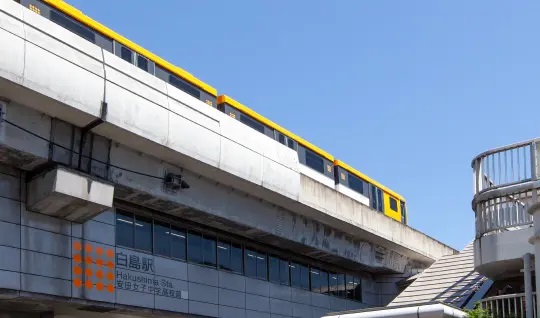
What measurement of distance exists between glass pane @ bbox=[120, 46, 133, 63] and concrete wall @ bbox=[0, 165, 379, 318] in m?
4.32

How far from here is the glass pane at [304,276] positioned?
28.9 meters

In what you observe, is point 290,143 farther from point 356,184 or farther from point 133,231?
point 133,231

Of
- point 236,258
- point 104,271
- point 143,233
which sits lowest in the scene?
point 104,271

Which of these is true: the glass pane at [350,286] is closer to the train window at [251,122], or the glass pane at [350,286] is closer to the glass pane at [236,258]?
the glass pane at [236,258]

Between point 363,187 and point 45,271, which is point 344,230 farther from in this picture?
point 45,271

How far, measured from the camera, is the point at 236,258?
25469 mm

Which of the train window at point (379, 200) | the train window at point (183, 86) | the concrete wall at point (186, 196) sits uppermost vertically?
the train window at point (183, 86)

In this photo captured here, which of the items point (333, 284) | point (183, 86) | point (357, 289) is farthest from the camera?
point (357, 289)

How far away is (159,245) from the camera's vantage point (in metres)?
22.2

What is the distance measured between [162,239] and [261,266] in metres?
5.23

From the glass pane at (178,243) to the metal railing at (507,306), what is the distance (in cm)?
1227

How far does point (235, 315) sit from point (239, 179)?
4414 mm

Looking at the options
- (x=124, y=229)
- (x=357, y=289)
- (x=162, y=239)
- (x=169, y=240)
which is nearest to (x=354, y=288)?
(x=357, y=289)

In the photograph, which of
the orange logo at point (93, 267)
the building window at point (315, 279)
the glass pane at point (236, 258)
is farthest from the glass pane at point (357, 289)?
the orange logo at point (93, 267)
